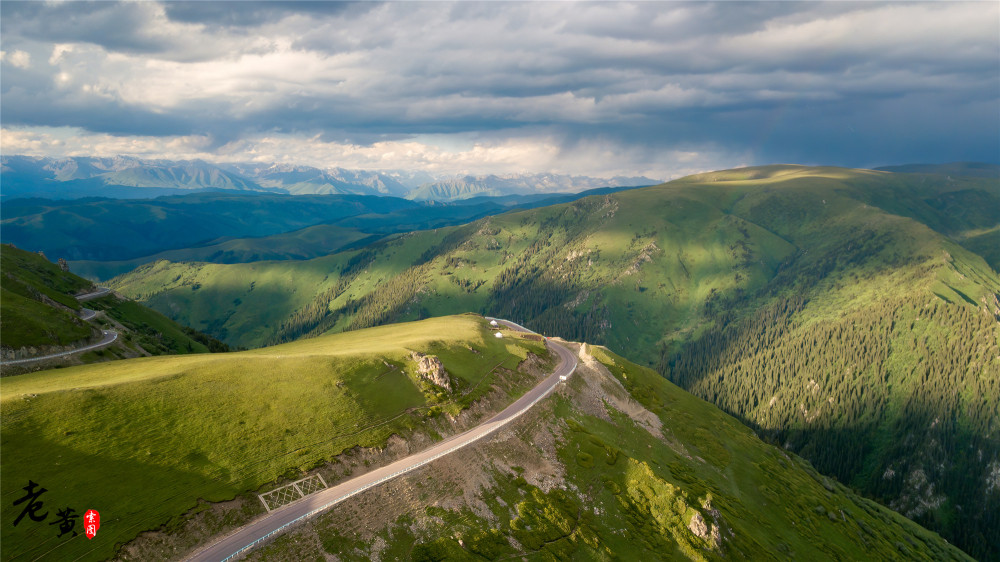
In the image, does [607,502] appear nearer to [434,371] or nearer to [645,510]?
[645,510]

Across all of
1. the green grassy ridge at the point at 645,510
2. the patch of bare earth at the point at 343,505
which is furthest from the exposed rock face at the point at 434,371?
the green grassy ridge at the point at 645,510

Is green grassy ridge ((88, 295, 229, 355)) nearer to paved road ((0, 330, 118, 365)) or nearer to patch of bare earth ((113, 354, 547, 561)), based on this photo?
paved road ((0, 330, 118, 365))

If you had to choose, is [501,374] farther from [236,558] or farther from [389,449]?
[236,558]

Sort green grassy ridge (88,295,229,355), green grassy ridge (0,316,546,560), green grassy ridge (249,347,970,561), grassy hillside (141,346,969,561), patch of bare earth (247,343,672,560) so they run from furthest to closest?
green grassy ridge (88,295,229,355) → green grassy ridge (249,347,970,561) → grassy hillside (141,346,969,561) → patch of bare earth (247,343,672,560) → green grassy ridge (0,316,546,560)

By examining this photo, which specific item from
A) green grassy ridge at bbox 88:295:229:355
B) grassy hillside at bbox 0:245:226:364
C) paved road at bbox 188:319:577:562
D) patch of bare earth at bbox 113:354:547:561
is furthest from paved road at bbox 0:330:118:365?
paved road at bbox 188:319:577:562

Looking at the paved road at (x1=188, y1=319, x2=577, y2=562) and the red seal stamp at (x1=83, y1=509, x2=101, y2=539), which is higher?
the red seal stamp at (x1=83, y1=509, x2=101, y2=539)

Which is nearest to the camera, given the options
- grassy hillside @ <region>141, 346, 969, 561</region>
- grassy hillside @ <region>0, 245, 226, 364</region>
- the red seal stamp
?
the red seal stamp

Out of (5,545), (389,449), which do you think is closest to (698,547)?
(389,449)
